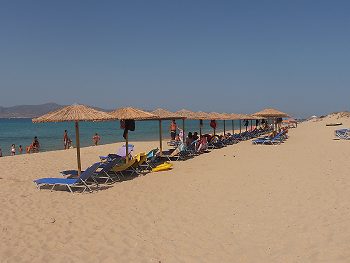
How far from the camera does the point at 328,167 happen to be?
30.3ft

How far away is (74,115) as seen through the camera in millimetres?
7766

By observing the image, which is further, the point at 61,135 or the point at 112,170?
the point at 61,135

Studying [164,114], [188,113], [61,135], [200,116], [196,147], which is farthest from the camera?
[61,135]

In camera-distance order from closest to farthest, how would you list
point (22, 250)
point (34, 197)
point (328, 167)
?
point (22, 250), point (34, 197), point (328, 167)

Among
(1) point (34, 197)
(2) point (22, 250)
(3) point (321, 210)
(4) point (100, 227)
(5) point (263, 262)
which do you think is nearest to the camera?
(5) point (263, 262)

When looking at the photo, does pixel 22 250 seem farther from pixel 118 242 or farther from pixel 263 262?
pixel 263 262

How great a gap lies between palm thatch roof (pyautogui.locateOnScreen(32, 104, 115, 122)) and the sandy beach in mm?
1633

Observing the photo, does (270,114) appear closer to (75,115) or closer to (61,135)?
(75,115)

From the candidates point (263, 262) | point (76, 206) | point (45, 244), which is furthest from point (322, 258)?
point (76, 206)

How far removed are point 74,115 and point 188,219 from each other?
13.0 feet

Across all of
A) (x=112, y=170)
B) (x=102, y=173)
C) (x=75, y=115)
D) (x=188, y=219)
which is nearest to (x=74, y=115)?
(x=75, y=115)

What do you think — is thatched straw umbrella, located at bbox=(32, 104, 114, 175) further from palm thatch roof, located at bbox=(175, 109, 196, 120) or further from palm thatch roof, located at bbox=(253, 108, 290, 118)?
palm thatch roof, located at bbox=(253, 108, 290, 118)

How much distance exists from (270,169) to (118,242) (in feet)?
19.4

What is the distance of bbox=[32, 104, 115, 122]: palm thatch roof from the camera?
7.61m
